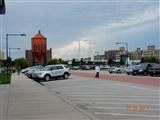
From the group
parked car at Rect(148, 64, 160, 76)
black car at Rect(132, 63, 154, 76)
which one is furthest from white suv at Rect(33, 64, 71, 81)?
parked car at Rect(148, 64, 160, 76)

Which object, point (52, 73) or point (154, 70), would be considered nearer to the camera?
point (52, 73)

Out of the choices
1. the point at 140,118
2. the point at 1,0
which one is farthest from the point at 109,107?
the point at 1,0

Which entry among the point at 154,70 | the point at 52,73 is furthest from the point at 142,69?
the point at 52,73

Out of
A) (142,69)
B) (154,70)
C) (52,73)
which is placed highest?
(142,69)

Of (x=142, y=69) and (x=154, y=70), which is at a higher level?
(x=142, y=69)

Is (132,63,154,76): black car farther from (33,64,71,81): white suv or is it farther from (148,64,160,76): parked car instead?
(33,64,71,81): white suv

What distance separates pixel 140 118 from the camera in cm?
1268

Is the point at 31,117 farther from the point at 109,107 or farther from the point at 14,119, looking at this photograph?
the point at 109,107

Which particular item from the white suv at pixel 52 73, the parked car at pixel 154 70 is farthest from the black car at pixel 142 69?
the white suv at pixel 52 73

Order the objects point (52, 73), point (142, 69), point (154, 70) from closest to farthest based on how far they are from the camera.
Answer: point (52, 73) < point (154, 70) < point (142, 69)

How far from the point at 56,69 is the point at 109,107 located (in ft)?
109

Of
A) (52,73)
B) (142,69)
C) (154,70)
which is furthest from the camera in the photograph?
(142,69)

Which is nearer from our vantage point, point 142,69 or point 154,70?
point 154,70

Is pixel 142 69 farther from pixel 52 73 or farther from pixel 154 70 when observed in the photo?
pixel 52 73
